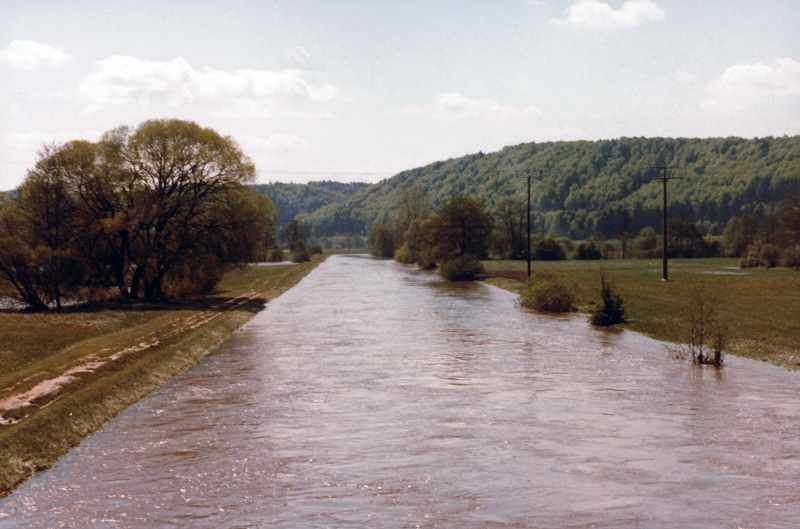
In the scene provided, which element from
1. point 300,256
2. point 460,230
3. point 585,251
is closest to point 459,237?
point 460,230

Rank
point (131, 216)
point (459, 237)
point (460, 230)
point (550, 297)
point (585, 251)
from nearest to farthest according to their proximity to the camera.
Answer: point (550, 297) < point (131, 216) < point (460, 230) < point (459, 237) < point (585, 251)

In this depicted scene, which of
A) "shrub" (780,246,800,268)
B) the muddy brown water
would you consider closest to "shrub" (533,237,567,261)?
"shrub" (780,246,800,268)

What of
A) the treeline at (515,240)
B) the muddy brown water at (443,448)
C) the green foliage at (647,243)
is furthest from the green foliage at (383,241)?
the muddy brown water at (443,448)

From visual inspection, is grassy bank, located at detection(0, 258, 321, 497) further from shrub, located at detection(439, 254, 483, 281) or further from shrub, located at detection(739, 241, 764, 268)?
shrub, located at detection(739, 241, 764, 268)

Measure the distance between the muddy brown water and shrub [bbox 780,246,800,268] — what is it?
249 feet

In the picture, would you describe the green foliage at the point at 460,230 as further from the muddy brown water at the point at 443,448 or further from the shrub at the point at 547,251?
the muddy brown water at the point at 443,448

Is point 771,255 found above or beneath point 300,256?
beneath

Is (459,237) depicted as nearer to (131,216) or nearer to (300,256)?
(131,216)

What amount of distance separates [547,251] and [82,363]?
131 metres

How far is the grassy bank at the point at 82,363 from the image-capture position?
16.0 meters

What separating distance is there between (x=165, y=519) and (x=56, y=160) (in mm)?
41813

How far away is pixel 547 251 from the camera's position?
149 meters

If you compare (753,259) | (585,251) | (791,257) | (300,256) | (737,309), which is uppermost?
(585,251)

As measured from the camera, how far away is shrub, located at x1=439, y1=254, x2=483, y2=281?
8388cm
